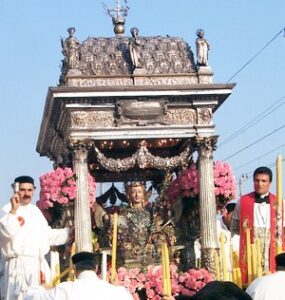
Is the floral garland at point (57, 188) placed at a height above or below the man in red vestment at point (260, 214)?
above

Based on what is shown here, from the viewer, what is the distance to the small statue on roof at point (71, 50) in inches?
671

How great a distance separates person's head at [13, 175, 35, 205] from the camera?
877 centimetres

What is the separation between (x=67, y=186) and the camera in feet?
52.6

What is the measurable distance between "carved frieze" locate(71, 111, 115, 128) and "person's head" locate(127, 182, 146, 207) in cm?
125

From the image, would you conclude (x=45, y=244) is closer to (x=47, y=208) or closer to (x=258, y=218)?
(x=258, y=218)

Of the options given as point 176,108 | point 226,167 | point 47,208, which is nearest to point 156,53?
point 176,108

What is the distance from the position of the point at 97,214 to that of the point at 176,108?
2311 millimetres

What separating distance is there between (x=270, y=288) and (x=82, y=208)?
33.7 feet

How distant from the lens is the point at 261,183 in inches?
351

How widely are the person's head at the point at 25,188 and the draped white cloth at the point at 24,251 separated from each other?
0.09 metres

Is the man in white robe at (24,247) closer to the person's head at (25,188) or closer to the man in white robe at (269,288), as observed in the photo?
the person's head at (25,188)

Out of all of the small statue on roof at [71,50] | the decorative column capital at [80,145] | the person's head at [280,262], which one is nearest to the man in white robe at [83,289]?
the person's head at [280,262]

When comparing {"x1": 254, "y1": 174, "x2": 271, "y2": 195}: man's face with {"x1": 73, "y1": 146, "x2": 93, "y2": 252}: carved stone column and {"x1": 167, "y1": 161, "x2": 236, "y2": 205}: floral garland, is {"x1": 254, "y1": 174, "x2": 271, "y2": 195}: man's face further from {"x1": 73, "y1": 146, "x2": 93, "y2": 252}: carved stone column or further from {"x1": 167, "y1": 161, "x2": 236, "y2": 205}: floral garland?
{"x1": 167, "y1": 161, "x2": 236, "y2": 205}: floral garland

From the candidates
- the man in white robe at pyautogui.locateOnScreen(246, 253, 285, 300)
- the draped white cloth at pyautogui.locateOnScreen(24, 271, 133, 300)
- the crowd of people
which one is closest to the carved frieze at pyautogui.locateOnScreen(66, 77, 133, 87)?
the crowd of people
